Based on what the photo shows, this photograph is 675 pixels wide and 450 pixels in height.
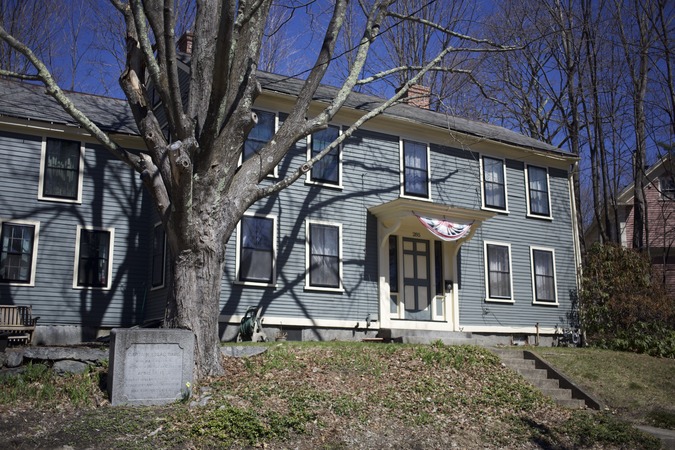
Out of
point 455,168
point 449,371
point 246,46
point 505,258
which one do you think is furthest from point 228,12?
point 505,258

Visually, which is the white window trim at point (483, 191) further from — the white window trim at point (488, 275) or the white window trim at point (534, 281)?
the white window trim at point (534, 281)

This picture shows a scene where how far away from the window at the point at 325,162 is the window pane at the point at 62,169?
5.56 metres

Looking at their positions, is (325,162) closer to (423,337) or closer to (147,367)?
(423,337)

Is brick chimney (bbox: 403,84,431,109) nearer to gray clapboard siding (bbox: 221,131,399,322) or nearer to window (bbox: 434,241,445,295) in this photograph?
gray clapboard siding (bbox: 221,131,399,322)

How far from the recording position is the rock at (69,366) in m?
10.3

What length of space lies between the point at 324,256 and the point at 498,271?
5499mm

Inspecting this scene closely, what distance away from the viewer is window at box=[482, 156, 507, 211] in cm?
2008

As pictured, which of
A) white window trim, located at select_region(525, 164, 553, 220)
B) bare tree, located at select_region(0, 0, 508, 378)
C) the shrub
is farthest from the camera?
white window trim, located at select_region(525, 164, 553, 220)

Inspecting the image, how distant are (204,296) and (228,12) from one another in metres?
4.07

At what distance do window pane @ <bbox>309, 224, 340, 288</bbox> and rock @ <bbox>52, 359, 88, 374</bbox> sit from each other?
7029mm

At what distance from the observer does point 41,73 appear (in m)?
10.1

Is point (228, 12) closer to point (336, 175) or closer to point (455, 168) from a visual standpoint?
point (336, 175)

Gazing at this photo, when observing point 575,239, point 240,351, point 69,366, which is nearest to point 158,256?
point 240,351

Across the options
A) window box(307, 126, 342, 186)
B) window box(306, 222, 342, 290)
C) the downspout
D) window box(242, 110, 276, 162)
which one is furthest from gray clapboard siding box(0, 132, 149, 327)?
the downspout
